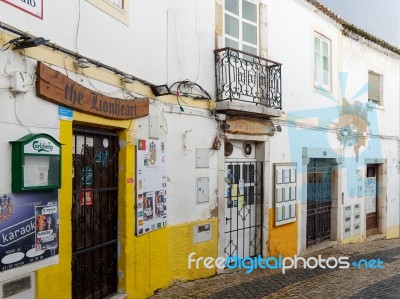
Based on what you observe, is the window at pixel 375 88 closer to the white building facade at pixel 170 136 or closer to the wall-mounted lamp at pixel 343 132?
the white building facade at pixel 170 136

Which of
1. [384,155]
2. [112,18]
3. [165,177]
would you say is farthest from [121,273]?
[384,155]

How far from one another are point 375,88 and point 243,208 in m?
7.79

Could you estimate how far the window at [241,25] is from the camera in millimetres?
8234

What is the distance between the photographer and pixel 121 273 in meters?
5.77

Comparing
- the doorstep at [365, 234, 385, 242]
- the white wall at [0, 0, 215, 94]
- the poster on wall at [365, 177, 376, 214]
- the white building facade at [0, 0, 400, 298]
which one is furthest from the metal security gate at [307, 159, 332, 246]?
the white wall at [0, 0, 215, 94]

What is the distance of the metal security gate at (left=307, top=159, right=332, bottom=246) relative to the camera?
10805mm

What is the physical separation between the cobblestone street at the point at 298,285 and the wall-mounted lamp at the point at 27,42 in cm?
405

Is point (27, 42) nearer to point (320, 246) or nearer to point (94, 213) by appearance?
point (94, 213)

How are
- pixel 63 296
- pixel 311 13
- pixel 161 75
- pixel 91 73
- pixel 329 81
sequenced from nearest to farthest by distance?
pixel 63 296 → pixel 91 73 → pixel 161 75 → pixel 311 13 → pixel 329 81

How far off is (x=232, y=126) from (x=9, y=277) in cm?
506

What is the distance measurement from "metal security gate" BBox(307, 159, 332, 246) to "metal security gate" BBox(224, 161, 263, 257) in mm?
2317

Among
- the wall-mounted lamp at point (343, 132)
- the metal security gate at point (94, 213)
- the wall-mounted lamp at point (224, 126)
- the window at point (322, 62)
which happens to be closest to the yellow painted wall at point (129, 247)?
the metal security gate at point (94, 213)

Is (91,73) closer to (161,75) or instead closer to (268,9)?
(161,75)

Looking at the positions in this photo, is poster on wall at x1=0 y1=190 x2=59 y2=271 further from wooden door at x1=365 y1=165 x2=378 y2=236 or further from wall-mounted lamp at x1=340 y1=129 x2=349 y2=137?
wooden door at x1=365 y1=165 x2=378 y2=236
